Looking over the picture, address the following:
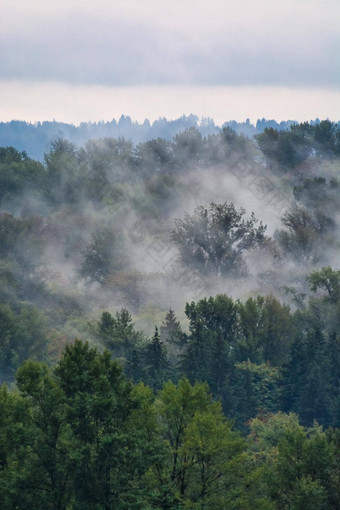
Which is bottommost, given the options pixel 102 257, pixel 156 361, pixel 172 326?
pixel 156 361

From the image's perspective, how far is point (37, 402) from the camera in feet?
91.5

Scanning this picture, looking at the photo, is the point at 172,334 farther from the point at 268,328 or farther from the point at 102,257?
the point at 102,257

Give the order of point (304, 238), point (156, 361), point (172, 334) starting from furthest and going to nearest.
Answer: point (304, 238) < point (172, 334) < point (156, 361)

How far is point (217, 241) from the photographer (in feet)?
258

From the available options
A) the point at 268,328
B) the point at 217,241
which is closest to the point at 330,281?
the point at 268,328

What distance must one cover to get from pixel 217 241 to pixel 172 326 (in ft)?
67.8

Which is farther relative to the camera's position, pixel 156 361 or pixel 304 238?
pixel 304 238

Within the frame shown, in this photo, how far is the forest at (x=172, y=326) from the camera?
2697 cm

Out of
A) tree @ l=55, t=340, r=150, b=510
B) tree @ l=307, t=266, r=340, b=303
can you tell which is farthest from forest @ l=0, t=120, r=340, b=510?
tree @ l=307, t=266, r=340, b=303

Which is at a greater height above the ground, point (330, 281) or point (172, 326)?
point (330, 281)

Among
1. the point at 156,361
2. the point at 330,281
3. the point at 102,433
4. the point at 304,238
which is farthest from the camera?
the point at 304,238

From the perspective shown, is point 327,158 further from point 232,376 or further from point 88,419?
point 88,419

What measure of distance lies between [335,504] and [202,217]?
177 ft

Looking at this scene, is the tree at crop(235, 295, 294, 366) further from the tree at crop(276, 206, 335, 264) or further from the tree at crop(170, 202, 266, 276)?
the tree at crop(276, 206, 335, 264)
